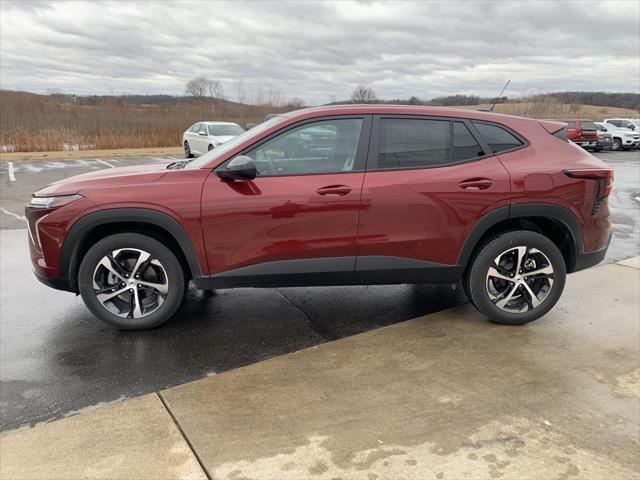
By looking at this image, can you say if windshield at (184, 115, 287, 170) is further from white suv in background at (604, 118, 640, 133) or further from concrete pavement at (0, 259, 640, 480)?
white suv in background at (604, 118, 640, 133)

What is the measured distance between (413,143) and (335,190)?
30.5 inches

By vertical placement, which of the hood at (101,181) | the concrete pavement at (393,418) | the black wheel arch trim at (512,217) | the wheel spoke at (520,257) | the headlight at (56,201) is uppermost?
the hood at (101,181)

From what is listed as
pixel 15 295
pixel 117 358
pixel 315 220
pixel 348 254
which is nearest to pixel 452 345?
pixel 348 254

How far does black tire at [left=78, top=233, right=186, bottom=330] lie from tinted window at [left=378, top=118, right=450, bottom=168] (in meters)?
1.77

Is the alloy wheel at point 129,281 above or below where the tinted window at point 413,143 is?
below

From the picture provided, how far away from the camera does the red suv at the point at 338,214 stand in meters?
3.71

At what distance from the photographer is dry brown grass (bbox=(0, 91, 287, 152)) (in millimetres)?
24125

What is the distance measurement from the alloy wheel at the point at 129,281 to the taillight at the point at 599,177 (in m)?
3.30

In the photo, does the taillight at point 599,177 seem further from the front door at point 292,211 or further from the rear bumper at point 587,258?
the front door at point 292,211

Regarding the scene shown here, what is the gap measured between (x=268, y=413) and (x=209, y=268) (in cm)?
131

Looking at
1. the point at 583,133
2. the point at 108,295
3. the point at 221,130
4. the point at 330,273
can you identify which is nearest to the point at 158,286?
the point at 108,295

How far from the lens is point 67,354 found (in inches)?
143

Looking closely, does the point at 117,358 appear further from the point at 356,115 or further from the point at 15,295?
the point at 356,115

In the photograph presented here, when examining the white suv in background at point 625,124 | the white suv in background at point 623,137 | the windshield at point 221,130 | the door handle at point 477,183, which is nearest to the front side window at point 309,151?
the door handle at point 477,183
